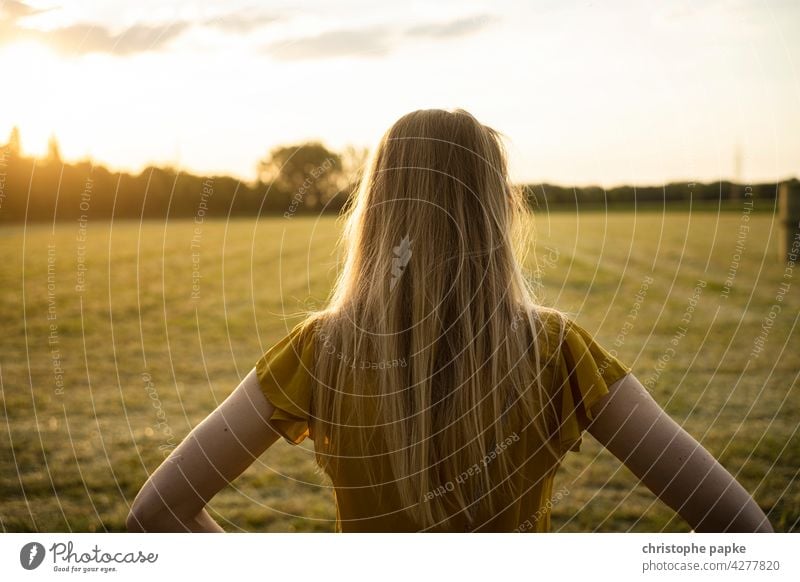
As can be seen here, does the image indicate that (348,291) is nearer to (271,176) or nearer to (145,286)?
(271,176)

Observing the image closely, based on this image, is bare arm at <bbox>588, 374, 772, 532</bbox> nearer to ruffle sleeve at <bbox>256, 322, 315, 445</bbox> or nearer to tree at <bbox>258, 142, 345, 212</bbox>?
ruffle sleeve at <bbox>256, 322, 315, 445</bbox>

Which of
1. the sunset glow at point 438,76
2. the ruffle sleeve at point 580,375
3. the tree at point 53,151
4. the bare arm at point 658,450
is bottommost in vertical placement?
the bare arm at point 658,450

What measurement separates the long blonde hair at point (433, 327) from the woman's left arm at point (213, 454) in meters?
0.10

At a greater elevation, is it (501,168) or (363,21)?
(363,21)

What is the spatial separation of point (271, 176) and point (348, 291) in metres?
1.08

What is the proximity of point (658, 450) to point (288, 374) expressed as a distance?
0.59 meters

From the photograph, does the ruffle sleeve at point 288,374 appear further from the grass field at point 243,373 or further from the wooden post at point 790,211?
the wooden post at point 790,211

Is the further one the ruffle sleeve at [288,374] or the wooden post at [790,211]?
the wooden post at [790,211]

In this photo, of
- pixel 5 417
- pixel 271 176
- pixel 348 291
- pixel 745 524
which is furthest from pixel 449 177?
pixel 5 417

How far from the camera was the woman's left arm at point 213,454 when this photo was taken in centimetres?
115

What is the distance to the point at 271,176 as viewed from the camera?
2.20 metres

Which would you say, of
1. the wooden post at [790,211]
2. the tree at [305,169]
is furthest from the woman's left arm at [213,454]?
the wooden post at [790,211]
